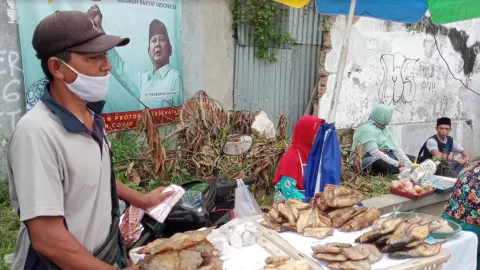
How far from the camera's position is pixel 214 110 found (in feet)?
17.9

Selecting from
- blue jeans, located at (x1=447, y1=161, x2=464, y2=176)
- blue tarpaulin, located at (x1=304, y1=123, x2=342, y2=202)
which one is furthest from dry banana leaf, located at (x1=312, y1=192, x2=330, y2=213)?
blue jeans, located at (x1=447, y1=161, x2=464, y2=176)

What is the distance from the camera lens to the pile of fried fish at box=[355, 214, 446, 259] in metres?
2.18

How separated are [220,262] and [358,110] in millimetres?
6493

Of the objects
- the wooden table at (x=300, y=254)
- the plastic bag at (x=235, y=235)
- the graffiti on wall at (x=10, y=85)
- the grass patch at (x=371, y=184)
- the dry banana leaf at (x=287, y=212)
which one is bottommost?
the grass patch at (x=371, y=184)

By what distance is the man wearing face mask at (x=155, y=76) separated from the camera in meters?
5.36

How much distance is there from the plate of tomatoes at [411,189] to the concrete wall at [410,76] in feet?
7.85

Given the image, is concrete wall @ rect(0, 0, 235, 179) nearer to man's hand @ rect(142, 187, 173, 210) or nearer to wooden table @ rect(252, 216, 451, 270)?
man's hand @ rect(142, 187, 173, 210)

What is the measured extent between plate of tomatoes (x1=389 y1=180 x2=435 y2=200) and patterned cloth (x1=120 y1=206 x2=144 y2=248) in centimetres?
364

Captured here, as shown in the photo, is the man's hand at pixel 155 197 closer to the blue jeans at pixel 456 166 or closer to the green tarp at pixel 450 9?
the green tarp at pixel 450 9

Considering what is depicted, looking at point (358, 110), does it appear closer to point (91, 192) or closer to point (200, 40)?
point (200, 40)

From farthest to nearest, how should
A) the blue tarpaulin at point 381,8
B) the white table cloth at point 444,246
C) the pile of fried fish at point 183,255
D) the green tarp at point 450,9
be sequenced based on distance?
the blue tarpaulin at point 381,8 → the green tarp at point 450,9 → the white table cloth at point 444,246 → the pile of fried fish at point 183,255

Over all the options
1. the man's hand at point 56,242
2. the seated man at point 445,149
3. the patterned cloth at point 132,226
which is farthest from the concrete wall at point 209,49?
the man's hand at point 56,242

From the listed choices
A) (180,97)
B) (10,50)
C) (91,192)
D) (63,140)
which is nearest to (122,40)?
(63,140)

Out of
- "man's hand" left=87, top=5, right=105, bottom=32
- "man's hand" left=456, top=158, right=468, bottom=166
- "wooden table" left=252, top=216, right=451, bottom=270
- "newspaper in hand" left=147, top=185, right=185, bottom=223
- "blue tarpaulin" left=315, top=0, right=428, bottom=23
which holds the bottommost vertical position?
"man's hand" left=456, top=158, right=468, bottom=166
